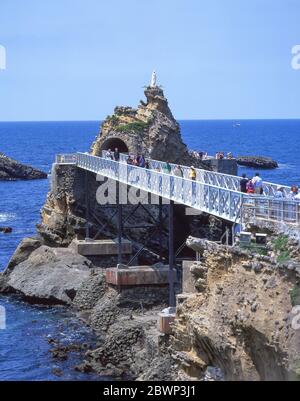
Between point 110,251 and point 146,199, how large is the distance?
3.45m

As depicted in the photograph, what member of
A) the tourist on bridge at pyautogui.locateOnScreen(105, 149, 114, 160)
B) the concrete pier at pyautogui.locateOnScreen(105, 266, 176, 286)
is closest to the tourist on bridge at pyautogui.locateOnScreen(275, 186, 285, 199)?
the concrete pier at pyautogui.locateOnScreen(105, 266, 176, 286)

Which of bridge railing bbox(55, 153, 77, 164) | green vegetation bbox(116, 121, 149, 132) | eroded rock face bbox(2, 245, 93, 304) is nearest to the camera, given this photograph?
eroded rock face bbox(2, 245, 93, 304)

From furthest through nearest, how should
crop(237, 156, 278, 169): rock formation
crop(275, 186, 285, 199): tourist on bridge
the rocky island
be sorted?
crop(237, 156, 278, 169): rock formation, crop(275, 186, 285, 199): tourist on bridge, the rocky island

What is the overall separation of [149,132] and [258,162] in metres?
69.9

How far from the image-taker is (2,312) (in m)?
45.5

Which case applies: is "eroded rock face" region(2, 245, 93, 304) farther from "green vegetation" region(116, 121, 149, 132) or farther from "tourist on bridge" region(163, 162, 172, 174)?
"green vegetation" region(116, 121, 149, 132)

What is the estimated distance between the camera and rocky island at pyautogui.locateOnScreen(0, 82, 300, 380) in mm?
23188

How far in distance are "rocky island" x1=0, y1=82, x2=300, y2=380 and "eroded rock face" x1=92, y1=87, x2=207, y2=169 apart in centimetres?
7

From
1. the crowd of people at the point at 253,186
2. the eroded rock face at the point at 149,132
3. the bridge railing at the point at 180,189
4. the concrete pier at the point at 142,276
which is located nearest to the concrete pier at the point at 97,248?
the bridge railing at the point at 180,189

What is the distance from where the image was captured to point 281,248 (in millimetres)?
23844
